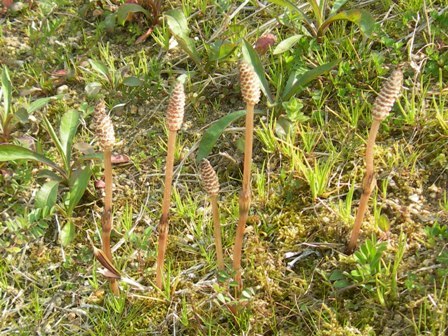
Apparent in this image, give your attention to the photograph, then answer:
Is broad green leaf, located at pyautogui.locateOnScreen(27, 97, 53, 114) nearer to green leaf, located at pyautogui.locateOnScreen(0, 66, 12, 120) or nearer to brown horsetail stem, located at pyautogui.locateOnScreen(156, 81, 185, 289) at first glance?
green leaf, located at pyautogui.locateOnScreen(0, 66, 12, 120)

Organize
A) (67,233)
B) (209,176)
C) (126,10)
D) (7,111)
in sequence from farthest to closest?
(126,10)
(7,111)
(67,233)
(209,176)

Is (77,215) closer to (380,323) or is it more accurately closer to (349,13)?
(380,323)

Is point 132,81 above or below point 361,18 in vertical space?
below

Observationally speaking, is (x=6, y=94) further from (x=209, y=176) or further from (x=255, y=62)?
(x=209, y=176)

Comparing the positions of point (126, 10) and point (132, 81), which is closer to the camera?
point (132, 81)

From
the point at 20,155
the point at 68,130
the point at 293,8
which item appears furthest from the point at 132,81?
the point at 293,8

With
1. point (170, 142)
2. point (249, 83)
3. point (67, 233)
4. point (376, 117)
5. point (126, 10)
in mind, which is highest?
point (249, 83)

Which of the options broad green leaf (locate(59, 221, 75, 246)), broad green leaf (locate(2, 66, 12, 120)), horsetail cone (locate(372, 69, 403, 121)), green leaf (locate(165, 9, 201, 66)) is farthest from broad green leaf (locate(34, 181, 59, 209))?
horsetail cone (locate(372, 69, 403, 121))

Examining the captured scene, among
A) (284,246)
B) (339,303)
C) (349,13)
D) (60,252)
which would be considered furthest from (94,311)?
(349,13)
